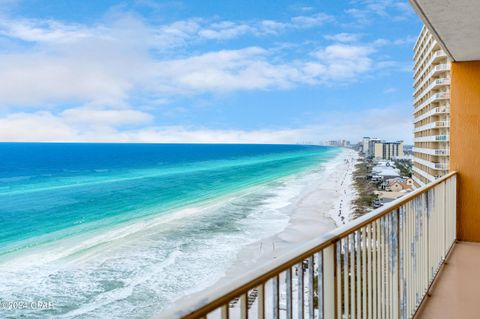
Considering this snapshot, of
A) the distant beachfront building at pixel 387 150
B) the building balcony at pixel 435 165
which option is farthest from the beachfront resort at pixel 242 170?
the building balcony at pixel 435 165

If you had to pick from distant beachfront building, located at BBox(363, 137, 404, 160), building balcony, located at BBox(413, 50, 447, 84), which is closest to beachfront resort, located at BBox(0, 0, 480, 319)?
building balcony, located at BBox(413, 50, 447, 84)

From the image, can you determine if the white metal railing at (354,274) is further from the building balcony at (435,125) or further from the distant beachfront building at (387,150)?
the distant beachfront building at (387,150)

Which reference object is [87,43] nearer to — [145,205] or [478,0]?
[145,205]

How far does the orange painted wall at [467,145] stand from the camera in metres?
4.43

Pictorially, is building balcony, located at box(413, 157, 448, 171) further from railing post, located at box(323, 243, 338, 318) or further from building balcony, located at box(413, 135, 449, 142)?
railing post, located at box(323, 243, 338, 318)

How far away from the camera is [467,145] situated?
4.51 meters

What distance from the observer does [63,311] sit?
14.8m

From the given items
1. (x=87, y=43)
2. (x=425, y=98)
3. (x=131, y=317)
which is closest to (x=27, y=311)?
(x=131, y=317)

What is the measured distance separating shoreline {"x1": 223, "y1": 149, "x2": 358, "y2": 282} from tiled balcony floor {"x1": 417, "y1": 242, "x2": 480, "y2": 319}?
23.8 ft

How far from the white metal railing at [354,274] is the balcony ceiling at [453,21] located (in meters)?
1.22

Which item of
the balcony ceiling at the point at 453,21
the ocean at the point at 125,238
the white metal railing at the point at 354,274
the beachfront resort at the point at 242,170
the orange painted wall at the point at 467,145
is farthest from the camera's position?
the ocean at the point at 125,238

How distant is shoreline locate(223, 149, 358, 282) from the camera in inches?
712

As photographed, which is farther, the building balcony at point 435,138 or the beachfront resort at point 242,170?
the building balcony at point 435,138

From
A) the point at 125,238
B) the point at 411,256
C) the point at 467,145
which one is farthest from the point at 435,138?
the point at 411,256
